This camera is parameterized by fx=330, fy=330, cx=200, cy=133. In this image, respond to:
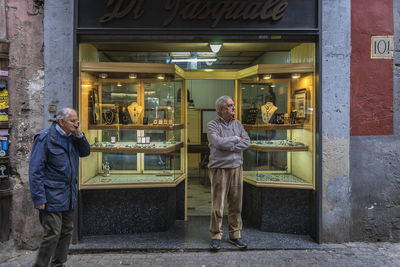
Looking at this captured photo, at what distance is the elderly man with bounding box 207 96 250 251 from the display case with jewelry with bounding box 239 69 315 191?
28.9 inches

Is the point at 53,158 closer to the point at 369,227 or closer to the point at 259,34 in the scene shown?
the point at 259,34

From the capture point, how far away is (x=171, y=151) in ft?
18.7

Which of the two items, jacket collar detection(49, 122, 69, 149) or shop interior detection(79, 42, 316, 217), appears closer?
jacket collar detection(49, 122, 69, 149)

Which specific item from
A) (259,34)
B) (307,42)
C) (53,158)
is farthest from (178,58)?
(53,158)

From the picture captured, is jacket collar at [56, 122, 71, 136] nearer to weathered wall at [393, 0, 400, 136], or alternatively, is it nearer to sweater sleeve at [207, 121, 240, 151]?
sweater sleeve at [207, 121, 240, 151]

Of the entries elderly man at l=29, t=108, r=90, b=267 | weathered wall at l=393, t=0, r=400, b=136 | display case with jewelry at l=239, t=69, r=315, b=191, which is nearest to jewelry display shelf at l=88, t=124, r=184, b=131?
display case with jewelry at l=239, t=69, r=315, b=191

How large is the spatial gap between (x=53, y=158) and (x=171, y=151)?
2260 mm

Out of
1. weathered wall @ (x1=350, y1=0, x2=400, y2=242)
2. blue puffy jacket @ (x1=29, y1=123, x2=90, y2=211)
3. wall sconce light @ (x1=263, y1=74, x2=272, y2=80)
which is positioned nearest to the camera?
blue puffy jacket @ (x1=29, y1=123, x2=90, y2=211)

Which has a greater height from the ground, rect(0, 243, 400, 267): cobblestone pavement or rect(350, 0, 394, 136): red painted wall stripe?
rect(350, 0, 394, 136): red painted wall stripe

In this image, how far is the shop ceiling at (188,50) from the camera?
569 cm

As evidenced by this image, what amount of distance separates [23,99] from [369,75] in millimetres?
5390

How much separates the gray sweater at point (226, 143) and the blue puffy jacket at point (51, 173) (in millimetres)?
1960

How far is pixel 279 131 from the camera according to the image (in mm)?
5711

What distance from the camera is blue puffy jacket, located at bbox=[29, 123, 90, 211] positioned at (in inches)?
144
